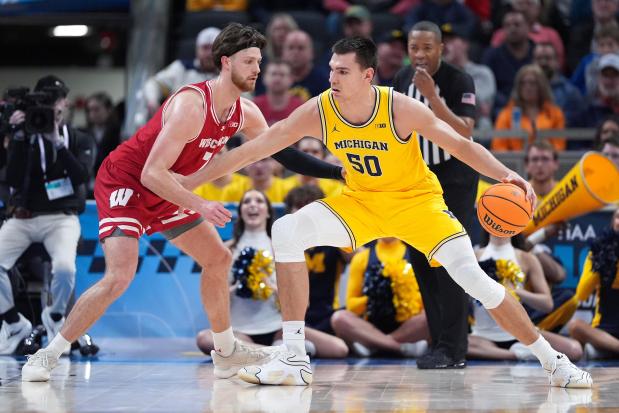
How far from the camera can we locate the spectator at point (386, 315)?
8.28 meters

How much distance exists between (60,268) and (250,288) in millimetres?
1366

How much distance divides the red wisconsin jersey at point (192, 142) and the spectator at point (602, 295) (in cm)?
295

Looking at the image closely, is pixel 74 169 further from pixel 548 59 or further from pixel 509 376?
pixel 548 59

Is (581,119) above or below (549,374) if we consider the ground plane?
above

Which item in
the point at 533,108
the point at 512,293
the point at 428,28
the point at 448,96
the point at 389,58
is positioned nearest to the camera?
the point at 428,28

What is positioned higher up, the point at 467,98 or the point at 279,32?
the point at 279,32

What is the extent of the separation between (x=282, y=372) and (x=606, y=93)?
6.01 meters

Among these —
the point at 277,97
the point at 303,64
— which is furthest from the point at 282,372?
the point at 303,64

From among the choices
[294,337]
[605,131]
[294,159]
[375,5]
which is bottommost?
[294,337]

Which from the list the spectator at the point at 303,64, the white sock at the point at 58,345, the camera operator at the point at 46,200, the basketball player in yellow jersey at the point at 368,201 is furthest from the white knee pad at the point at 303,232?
the spectator at the point at 303,64

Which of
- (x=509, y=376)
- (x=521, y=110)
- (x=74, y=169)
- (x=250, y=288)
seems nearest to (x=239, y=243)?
(x=250, y=288)

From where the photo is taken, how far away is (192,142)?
6.49 meters

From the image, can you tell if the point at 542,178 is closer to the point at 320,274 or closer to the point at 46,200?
the point at 320,274

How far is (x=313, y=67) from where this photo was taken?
1192 cm
